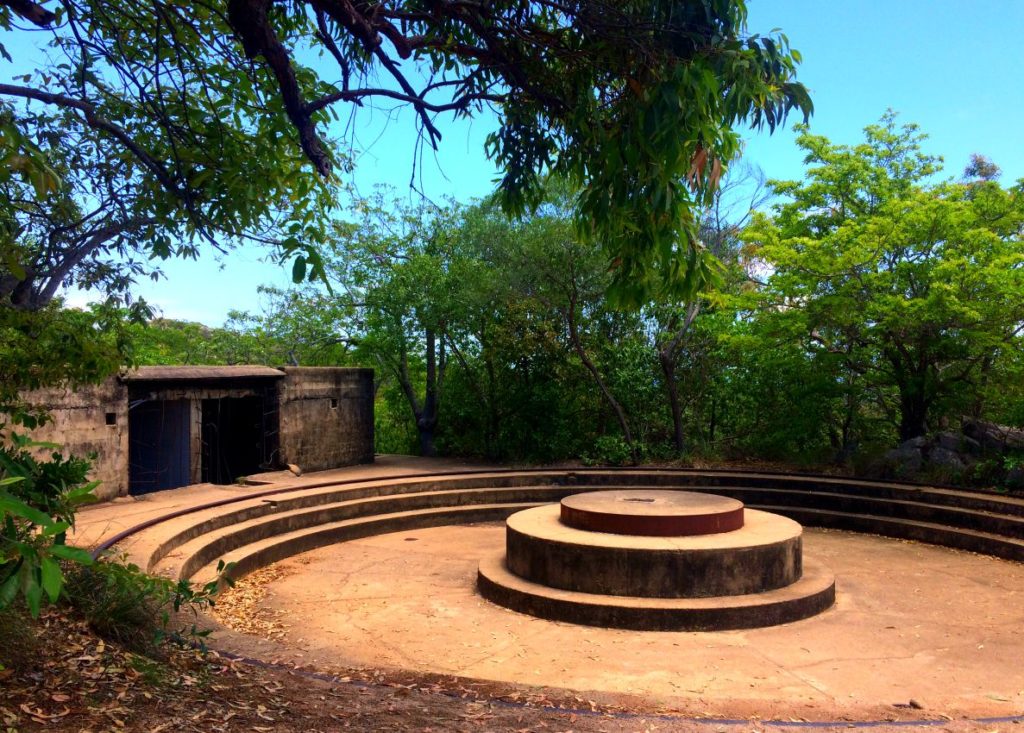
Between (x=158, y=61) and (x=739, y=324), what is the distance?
37.9 feet

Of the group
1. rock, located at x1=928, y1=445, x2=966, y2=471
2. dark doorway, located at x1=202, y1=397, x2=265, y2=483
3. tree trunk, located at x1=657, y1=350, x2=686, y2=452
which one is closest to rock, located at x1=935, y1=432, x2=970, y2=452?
rock, located at x1=928, y1=445, x2=966, y2=471

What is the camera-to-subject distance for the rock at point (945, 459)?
12352 mm

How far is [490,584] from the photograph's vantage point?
8.12 meters

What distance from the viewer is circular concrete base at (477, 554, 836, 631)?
7156 millimetres

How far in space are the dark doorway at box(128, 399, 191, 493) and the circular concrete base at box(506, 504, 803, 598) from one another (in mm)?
6999

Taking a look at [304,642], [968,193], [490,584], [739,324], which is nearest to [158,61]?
[304,642]

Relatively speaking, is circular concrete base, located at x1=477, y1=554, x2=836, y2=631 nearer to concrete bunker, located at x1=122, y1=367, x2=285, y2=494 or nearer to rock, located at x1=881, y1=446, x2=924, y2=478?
rock, located at x1=881, y1=446, x2=924, y2=478

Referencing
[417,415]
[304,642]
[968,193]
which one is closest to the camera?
[304,642]

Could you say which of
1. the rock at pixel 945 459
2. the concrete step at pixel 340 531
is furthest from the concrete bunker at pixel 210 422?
the rock at pixel 945 459

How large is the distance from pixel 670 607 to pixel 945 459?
25.5 feet

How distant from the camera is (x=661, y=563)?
7.55m

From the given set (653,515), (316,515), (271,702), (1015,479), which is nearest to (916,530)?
(1015,479)

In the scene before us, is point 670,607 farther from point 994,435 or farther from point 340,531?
point 994,435

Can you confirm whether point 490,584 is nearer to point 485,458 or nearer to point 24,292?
point 24,292
